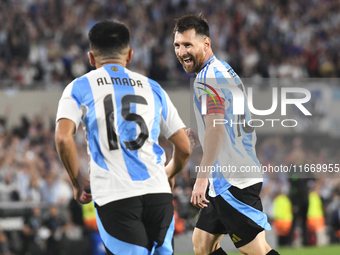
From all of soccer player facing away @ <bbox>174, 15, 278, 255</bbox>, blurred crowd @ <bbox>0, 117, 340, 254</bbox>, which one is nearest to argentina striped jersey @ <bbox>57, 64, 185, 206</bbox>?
soccer player facing away @ <bbox>174, 15, 278, 255</bbox>

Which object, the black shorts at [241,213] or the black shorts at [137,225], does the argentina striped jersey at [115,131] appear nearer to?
the black shorts at [137,225]

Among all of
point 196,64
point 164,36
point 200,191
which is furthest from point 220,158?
point 164,36

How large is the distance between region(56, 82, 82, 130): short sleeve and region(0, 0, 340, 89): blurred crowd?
9888 mm

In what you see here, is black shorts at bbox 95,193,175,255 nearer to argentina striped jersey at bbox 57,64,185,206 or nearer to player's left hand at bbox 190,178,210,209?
argentina striped jersey at bbox 57,64,185,206

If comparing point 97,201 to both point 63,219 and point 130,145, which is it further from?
point 63,219

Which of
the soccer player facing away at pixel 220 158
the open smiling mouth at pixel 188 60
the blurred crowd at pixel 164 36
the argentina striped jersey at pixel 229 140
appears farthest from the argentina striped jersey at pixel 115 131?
the blurred crowd at pixel 164 36

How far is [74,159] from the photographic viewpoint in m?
3.37

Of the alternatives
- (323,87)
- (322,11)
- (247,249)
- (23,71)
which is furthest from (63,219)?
(322,11)

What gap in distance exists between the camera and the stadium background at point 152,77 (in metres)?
10.4

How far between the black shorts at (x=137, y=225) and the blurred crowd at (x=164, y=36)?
33.0ft

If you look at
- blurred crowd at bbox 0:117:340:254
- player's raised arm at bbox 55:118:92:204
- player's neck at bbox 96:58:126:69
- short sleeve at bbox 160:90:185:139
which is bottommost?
blurred crowd at bbox 0:117:340:254

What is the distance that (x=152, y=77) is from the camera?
600 inches

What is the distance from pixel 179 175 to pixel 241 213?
8247 millimetres

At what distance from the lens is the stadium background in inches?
410
